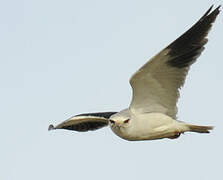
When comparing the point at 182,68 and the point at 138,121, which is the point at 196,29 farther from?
the point at 138,121

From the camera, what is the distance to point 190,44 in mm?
13266

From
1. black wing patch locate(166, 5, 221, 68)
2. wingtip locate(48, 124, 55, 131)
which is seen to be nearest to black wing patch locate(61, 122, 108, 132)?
wingtip locate(48, 124, 55, 131)

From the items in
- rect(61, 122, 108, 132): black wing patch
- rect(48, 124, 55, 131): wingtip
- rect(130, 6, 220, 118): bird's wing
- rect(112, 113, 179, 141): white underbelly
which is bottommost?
rect(61, 122, 108, 132): black wing patch

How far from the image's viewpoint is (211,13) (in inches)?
511

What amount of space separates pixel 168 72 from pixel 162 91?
0.49m

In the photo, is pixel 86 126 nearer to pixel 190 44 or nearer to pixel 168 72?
pixel 168 72

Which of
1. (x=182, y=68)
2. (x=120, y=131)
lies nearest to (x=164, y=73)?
(x=182, y=68)

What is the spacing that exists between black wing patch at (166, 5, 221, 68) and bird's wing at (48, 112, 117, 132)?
8.00ft

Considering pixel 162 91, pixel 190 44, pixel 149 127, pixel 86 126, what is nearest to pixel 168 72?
pixel 162 91

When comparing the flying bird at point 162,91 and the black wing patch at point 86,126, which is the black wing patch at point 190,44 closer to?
the flying bird at point 162,91

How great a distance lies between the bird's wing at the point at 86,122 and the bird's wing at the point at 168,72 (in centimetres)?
158

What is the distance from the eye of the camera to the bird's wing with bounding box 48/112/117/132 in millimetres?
15434

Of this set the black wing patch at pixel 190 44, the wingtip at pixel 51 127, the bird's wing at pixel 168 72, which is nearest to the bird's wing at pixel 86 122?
the wingtip at pixel 51 127

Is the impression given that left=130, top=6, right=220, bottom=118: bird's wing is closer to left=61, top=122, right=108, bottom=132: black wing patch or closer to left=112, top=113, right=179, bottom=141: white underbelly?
left=112, top=113, right=179, bottom=141: white underbelly
